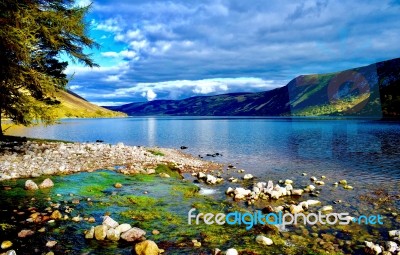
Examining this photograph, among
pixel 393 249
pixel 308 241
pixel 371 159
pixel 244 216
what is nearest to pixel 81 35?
pixel 244 216

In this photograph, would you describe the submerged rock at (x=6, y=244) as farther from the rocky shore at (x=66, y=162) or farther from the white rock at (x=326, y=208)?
the white rock at (x=326, y=208)

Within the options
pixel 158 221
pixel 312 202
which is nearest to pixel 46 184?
pixel 158 221

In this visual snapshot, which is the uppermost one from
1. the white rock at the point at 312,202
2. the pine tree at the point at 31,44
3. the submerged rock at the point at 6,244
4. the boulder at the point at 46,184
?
the pine tree at the point at 31,44

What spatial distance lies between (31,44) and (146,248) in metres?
20.3

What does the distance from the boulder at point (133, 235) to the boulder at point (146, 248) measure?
1017 millimetres

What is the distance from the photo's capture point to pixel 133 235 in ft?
36.3

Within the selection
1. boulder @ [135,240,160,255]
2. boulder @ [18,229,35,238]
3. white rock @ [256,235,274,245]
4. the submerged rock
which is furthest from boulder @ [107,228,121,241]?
white rock @ [256,235,274,245]

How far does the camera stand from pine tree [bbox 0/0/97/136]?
20594 millimetres

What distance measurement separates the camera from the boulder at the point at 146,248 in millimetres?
9791

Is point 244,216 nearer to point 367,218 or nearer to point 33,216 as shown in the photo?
point 367,218

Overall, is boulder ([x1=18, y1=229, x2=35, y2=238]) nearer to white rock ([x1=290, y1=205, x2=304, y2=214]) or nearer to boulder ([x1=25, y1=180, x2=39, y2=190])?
boulder ([x1=25, y1=180, x2=39, y2=190])

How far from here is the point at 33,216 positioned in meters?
12.0

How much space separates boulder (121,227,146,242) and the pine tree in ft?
50.7

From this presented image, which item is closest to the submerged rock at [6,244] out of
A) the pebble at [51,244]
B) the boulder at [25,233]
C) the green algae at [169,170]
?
the boulder at [25,233]
